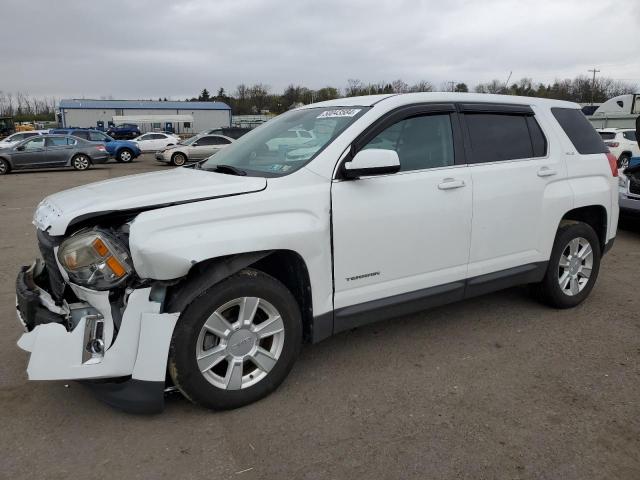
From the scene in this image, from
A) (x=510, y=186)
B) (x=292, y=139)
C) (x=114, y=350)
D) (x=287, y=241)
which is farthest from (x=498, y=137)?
(x=114, y=350)

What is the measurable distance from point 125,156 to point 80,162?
6.22 m

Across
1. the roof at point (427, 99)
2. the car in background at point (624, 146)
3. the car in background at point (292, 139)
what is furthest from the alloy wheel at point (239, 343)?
the car in background at point (624, 146)

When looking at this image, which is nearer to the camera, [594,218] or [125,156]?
[594,218]

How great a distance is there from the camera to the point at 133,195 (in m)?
2.83

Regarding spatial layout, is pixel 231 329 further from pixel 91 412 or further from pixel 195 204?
pixel 91 412

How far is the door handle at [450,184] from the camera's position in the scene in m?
3.48

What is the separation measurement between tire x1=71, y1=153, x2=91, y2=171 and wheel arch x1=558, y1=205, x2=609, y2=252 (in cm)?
2087

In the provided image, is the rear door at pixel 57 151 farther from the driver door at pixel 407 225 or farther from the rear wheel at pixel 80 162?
the driver door at pixel 407 225

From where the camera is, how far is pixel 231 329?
9.31 feet

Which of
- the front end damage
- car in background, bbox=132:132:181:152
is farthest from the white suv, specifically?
car in background, bbox=132:132:181:152

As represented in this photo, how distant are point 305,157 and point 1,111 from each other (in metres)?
119

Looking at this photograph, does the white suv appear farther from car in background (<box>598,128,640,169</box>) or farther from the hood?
car in background (<box>598,128,640,169</box>)

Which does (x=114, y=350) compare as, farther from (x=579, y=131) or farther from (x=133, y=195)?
(x=579, y=131)

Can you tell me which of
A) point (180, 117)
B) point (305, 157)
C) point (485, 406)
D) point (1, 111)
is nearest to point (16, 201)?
point (305, 157)
